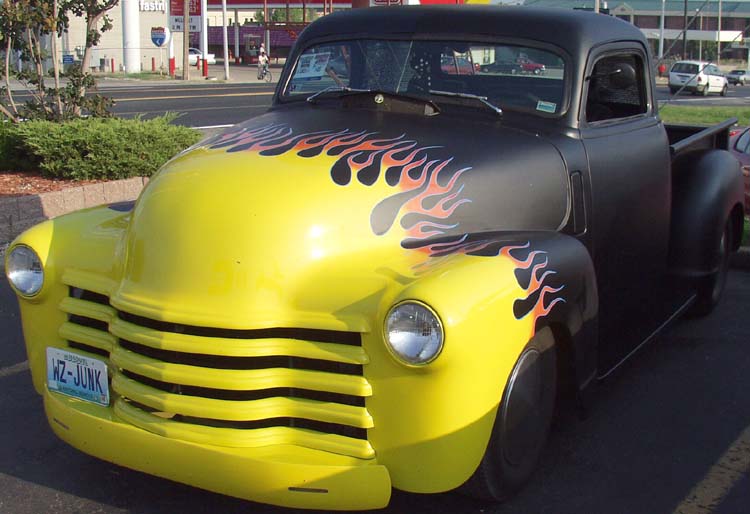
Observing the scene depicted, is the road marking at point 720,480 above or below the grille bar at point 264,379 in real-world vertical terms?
below

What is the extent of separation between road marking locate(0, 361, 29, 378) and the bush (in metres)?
4.20

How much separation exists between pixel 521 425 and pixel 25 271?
2066 mm

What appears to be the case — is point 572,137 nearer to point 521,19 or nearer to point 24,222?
point 521,19

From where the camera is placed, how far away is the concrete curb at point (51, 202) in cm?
781

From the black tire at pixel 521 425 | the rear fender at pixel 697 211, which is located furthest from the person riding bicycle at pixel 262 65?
the black tire at pixel 521 425

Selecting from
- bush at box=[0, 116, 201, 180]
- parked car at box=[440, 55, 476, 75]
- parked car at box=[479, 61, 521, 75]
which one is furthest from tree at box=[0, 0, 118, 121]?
parked car at box=[479, 61, 521, 75]

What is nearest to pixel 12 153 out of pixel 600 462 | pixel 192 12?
pixel 600 462

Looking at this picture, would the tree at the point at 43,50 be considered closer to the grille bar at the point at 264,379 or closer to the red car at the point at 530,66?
the red car at the point at 530,66

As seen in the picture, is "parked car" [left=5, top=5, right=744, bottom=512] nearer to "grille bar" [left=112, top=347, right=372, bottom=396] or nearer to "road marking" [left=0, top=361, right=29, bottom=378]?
"grille bar" [left=112, top=347, right=372, bottom=396]

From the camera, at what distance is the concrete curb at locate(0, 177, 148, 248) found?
781 cm

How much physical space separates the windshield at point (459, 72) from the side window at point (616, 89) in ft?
0.81

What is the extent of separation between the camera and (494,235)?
148 inches

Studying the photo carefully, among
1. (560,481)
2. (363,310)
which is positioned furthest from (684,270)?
(363,310)

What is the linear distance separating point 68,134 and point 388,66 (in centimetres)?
531
